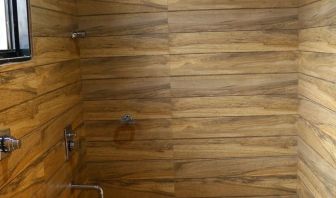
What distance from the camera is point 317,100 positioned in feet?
6.37

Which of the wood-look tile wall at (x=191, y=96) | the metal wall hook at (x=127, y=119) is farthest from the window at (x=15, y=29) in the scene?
the metal wall hook at (x=127, y=119)

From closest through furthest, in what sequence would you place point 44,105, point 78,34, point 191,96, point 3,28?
point 3,28 → point 44,105 → point 78,34 → point 191,96

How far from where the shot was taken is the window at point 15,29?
151cm

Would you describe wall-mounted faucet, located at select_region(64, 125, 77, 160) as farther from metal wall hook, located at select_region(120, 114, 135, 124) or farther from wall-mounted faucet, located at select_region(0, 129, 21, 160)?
wall-mounted faucet, located at select_region(0, 129, 21, 160)

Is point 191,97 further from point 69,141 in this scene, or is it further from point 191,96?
point 69,141

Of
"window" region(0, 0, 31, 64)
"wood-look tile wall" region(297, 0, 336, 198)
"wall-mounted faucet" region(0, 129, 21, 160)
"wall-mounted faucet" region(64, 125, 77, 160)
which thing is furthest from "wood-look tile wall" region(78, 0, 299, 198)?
Result: "wall-mounted faucet" region(0, 129, 21, 160)

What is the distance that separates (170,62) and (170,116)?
13.0 inches

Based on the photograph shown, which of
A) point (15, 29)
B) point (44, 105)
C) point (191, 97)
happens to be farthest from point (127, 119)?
point (15, 29)

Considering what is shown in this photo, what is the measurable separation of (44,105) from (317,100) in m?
1.34

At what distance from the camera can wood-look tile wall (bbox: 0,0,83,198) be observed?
1351 millimetres

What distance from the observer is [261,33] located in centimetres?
222

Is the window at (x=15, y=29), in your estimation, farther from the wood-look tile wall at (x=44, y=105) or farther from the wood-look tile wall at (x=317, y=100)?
the wood-look tile wall at (x=317, y=100)

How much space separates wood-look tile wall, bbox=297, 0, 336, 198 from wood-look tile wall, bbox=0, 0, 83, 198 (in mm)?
1308

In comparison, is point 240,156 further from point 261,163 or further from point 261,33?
point 261,33
